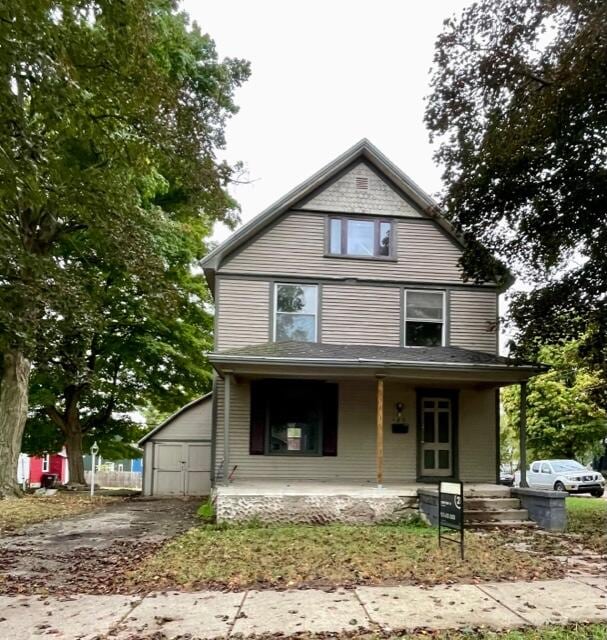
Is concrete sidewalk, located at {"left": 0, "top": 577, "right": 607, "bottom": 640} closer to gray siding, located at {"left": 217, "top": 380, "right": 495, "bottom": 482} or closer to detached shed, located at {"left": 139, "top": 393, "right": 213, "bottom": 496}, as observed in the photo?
gray siding, located at {"left": 217, "top": 380, "right": 495, "bottom": 482}

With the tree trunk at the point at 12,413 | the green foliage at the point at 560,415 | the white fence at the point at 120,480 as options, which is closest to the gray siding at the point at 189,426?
the tree trunk at the point at 12,413

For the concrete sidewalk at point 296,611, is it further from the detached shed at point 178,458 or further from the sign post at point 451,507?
the detached shed at point 178,458

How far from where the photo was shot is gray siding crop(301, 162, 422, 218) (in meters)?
13.4

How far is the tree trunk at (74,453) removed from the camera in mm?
19953

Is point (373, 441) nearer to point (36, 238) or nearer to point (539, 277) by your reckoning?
point (539, 277)

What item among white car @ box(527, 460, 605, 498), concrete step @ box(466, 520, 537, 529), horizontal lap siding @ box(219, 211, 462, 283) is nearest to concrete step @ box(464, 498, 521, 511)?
concrete step @ box(466, 520, 537, 529)

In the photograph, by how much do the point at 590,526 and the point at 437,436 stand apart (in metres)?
3.60

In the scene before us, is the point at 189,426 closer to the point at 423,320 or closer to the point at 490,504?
the point at 423,320

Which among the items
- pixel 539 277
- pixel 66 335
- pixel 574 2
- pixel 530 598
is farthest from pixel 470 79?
pixel 66 335

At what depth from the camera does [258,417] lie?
1258cm

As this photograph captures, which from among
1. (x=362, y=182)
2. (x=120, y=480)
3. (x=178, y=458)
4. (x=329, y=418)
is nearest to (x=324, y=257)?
(x=362, y=182)

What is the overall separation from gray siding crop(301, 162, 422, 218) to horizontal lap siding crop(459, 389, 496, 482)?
4.34 meters

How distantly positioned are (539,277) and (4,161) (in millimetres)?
9646

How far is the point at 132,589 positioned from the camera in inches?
233
